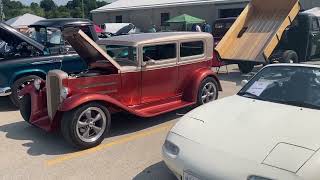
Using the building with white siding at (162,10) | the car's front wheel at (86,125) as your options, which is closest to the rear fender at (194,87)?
the car's front wheel at (86,125)

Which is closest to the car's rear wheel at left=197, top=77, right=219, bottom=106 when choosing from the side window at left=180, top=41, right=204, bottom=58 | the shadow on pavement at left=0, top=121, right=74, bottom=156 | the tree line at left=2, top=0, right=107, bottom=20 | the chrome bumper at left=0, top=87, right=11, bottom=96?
the side window at left=180, top=41, right=204, bottom=58

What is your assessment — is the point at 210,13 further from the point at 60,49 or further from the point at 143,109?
the point at 143,109

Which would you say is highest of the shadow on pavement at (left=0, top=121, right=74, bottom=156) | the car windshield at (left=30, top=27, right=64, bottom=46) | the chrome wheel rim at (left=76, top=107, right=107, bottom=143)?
the car windshield at (left=30, top=27, right=64, bottom=46)

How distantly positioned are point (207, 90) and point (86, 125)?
2.85 m

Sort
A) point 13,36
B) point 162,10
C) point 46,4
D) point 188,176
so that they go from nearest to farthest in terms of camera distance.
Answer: point 188,176
point 13,36
point 162,10
point 46,4

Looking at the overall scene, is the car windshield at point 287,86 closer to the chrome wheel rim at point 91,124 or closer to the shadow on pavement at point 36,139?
the chrome wheel rim at point 91,124

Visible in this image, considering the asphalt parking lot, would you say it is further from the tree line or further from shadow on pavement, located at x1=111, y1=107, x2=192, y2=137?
the tree line

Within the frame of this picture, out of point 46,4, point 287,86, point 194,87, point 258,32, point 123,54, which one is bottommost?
point 194,87

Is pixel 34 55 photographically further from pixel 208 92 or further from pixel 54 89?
pixel 208 92

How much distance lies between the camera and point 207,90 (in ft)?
24.6

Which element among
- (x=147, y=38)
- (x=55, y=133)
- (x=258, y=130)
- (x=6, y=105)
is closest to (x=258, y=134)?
(x=258, y=130)

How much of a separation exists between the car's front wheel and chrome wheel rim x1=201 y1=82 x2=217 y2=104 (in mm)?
2323

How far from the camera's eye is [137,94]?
6504mm

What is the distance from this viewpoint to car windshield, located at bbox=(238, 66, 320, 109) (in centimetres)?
430
